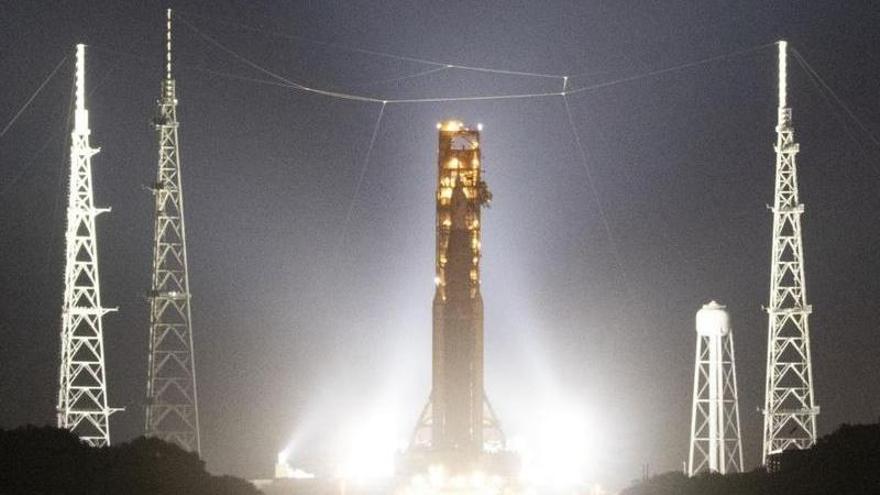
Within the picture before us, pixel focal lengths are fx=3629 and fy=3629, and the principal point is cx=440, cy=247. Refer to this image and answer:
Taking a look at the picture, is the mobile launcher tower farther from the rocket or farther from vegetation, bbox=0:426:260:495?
vegetation, bbox=0:426:260:495

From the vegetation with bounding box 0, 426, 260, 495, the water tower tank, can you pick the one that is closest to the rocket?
the vegetation with bounding box 0, 426, 260, 495

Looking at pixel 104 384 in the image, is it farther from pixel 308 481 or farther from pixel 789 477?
pixel 789 477

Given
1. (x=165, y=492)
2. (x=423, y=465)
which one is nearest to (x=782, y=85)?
(x=423, y=465)

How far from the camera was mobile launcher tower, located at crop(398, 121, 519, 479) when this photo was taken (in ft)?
471

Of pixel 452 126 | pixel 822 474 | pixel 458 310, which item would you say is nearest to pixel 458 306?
pixel 458 310

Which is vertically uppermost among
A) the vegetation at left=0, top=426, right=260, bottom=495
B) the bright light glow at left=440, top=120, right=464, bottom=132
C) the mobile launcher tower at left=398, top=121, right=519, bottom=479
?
the bright light glow at left=440, top=120, right=464, bottom=132

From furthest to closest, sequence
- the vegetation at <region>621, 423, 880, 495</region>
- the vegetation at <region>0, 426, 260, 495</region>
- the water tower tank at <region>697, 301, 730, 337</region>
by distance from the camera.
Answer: the water tower tank at <region>697, 301, 730, 337</region>
the vegetation at <region>621, 423, 880, 495</region>
the vegetation at <region>0, 426, 260, 495</region>

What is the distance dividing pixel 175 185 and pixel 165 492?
726 inches

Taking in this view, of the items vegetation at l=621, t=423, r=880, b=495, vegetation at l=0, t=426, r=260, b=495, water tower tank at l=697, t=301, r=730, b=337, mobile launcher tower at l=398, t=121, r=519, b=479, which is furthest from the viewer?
water tower tank at l=697, t=301, r=730, b=337

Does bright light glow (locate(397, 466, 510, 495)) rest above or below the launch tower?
below

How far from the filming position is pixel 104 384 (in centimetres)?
14250

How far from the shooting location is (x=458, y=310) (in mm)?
143500

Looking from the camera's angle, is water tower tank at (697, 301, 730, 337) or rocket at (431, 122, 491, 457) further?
water tower tank at (697, 301, 730, 337)

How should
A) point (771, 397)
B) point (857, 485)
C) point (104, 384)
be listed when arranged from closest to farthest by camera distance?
point (857, 485)
point (104, 384)
point (771, 397)
